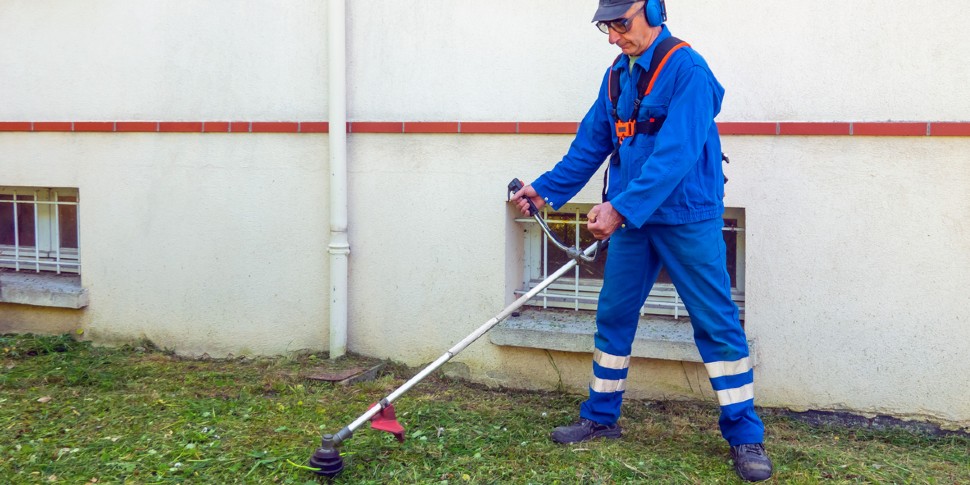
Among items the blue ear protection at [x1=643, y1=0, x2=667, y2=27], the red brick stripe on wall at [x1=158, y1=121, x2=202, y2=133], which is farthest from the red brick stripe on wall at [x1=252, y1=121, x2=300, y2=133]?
the blue ear protection at [x1=643, y1=0, x2=667, y2=27]

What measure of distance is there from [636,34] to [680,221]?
80 centimetres

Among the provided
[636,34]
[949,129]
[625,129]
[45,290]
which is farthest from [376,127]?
[949,129]

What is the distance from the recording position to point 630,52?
383 centimetres

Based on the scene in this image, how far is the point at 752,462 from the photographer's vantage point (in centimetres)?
369

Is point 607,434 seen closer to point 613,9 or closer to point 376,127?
point 613,9

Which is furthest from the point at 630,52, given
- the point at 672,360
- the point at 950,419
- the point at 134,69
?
the point at 134,69

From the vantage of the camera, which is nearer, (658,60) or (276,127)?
(658,60)

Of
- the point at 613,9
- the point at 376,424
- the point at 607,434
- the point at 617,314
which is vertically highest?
the point at 613,9

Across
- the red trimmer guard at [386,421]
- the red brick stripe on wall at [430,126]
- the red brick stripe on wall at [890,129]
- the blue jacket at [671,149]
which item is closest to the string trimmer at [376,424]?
the red trimmer guard at [386,421]

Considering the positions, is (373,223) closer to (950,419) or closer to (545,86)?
(545,86)

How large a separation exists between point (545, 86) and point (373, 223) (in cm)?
129

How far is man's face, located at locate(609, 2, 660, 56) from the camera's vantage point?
3691 mm

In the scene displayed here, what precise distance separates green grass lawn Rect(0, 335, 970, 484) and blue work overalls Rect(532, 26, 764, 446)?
44cm

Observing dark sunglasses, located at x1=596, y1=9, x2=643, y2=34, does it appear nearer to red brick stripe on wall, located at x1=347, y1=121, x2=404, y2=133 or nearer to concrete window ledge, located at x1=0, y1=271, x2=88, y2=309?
red brick stripe on wall, located at x1=347, y1=121, x2=404, y2=133
